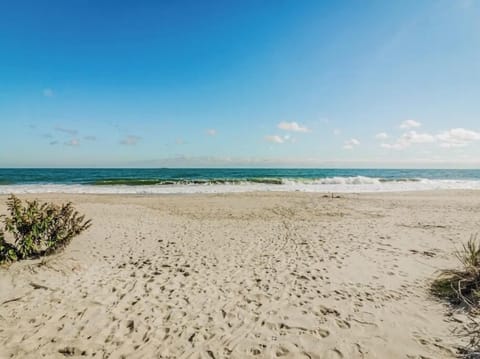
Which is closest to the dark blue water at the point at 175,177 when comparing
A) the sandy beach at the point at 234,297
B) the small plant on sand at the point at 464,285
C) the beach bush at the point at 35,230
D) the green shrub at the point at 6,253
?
the sandy beach at the point at 234,297

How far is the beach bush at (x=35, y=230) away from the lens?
5838 mm

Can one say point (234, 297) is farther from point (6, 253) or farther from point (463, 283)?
point (6, 253)

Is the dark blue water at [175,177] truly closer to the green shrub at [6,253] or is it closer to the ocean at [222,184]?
the ocean at [222,184]

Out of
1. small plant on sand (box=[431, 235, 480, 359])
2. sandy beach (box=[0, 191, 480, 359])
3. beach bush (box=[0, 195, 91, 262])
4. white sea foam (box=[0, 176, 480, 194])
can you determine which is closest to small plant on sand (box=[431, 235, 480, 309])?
small plant on sand (box=[431, 235, 480, 359])

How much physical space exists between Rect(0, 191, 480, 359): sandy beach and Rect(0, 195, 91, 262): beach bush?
1.04 feet

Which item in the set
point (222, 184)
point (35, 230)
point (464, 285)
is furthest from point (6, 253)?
point (222, 184)

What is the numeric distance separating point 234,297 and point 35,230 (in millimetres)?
4682

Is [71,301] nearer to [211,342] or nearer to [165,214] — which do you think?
[211,342]

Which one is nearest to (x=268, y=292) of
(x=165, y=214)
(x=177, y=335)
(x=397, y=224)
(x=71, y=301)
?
(x=177, y=335)

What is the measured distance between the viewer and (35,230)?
20.0 feet

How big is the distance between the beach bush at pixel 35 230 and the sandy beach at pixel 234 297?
1.04 feet

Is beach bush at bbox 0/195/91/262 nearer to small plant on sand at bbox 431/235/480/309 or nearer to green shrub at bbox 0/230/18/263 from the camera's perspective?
green shrub at bbox 0/230/18/263

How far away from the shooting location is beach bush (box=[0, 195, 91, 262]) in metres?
5.84

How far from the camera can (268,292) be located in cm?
496
